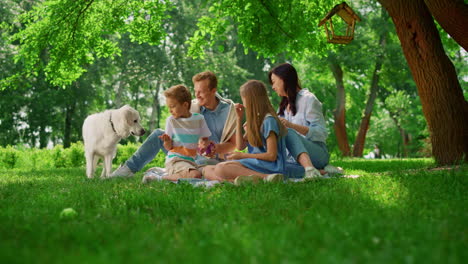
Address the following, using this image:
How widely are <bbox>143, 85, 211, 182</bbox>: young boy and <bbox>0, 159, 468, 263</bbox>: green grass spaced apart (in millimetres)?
1326

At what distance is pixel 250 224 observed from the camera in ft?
10.7

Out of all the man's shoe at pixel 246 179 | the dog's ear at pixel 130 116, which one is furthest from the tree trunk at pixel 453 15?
the dog's ear at pixel 130 116

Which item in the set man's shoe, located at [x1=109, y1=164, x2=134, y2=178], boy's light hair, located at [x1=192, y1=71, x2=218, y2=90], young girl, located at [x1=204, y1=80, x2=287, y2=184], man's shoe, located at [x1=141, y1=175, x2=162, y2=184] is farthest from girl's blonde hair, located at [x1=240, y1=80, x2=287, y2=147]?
man's shoe, located at [x1=109, y1=164, x2=134, y2=178]

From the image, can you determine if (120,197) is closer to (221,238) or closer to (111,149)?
(221,238)

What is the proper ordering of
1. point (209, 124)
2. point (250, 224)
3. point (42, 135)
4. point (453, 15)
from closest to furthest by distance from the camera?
point (250, 224)
point (209, 124)
point (453, 15)
point (42, 135)

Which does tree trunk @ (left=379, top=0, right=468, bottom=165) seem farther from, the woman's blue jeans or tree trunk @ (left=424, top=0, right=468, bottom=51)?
the woman's blue jeans

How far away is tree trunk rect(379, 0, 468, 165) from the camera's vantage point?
8297 mm

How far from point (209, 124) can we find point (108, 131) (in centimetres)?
197

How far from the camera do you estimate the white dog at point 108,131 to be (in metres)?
8.21

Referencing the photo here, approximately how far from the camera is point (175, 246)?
8.66ft

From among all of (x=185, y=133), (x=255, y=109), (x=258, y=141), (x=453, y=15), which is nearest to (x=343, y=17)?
(x=453, y=15)

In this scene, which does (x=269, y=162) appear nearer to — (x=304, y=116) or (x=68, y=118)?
(x=304, y=116)

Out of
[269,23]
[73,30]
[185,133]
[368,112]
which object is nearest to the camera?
[185,133]

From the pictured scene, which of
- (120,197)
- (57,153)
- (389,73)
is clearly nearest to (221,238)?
(120,197)
